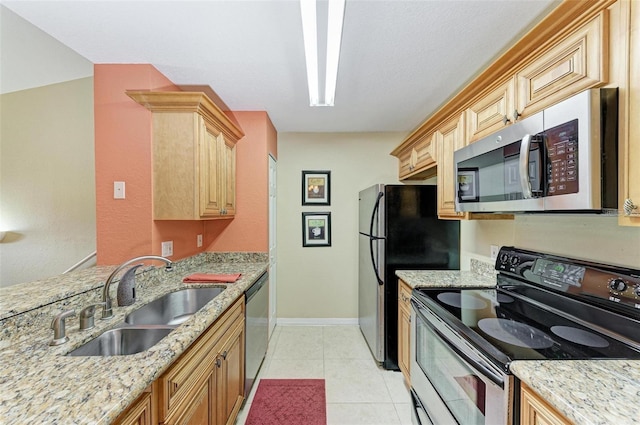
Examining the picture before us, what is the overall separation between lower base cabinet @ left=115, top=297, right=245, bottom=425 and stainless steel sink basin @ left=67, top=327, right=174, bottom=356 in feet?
0.80

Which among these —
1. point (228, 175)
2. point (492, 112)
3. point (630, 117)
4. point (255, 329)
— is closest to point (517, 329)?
point (630, 117)

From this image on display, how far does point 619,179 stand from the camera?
0.88 metres

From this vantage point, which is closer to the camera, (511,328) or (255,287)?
(511,328)

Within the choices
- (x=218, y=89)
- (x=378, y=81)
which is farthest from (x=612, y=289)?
(x=218, y=89)

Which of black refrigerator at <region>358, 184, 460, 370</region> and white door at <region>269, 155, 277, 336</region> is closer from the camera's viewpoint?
black refrigerator at <region>358, 184, 460, 370</region>

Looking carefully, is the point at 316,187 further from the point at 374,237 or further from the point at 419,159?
the point at 419,159

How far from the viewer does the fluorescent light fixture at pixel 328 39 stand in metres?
1.08

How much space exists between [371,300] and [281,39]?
2.34m

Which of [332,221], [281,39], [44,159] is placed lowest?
[332,221]

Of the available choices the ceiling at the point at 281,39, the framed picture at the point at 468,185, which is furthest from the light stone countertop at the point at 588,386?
the ceiling at the point at 281,39

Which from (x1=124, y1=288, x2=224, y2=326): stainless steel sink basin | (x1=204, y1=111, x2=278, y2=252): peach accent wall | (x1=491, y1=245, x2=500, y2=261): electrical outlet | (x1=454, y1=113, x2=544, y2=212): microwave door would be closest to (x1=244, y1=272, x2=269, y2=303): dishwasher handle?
(x1=124, y1=288, x2=224, y2=326): stainless steel sink basin

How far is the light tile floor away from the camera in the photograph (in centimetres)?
193

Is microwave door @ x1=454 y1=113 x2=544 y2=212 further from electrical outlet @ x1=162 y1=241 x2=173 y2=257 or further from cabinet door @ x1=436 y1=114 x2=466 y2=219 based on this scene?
electrical outlet @ x1=162 y1=241 x2=173 y2=257

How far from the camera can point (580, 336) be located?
43.0 inches
